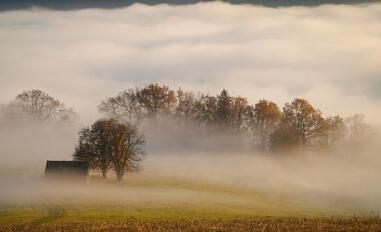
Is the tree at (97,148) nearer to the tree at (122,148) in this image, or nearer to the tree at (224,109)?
the tree at (122,148)

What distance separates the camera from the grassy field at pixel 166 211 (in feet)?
153

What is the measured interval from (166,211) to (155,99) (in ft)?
211

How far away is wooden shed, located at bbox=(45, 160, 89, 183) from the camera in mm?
87375

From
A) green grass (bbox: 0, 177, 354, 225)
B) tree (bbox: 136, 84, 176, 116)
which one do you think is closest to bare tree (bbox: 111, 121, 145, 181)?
green grass (bbox: 0, 177, 354, 225)

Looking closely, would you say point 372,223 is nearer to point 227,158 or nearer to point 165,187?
point 165,187

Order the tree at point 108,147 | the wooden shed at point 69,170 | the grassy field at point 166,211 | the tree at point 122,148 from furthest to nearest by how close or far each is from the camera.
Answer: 1. the tree at point 108,147
2. the tree at point 122,148
3. the wooden shed at point 69,170
4. the grassy field at point 166,211

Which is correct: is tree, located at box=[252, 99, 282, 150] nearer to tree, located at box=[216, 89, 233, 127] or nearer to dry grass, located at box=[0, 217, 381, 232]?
tree, located at box=[216, 89, 233, 127]

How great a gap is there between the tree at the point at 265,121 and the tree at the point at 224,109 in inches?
243

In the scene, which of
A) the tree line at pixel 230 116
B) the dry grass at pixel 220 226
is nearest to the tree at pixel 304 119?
the tree line at pixel 230 116

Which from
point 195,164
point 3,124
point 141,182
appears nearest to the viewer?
point 141,182

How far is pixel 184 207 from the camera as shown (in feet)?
221

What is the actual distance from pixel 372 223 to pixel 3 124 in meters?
101

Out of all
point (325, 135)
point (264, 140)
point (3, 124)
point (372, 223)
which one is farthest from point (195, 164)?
point (372, 223)

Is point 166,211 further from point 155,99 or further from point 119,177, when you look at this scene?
point 155,99
